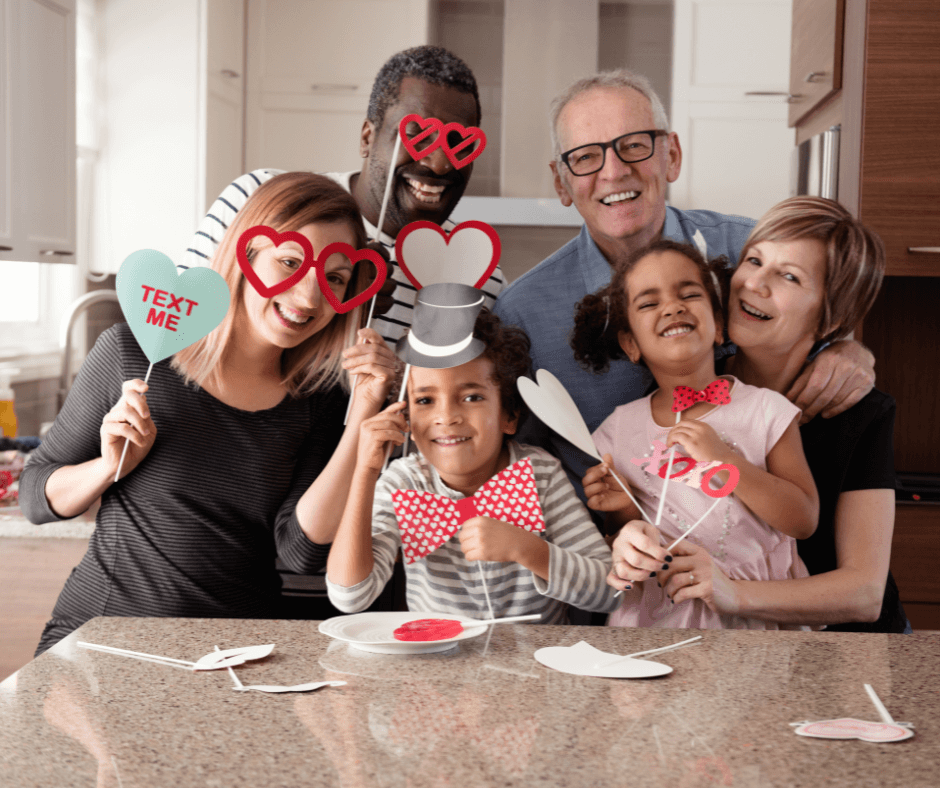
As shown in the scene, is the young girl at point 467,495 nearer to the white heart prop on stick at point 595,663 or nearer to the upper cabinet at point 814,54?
the white heart prop on stick at point 595,663

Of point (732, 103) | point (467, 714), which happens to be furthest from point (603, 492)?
point (732, 103)

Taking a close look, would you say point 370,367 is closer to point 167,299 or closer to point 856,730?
point 167,299

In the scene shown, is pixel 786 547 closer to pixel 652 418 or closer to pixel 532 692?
pixel 652 418

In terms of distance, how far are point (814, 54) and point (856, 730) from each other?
1.90 metres

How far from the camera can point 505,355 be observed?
1.32 metres

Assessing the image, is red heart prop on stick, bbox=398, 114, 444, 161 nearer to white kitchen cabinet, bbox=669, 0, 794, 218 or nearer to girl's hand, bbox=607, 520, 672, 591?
girl's hand, bbox=607, 520, 672, 591

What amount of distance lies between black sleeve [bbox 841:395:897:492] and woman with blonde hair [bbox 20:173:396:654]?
0.68 m

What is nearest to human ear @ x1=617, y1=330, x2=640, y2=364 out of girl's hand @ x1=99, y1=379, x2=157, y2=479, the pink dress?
the pink dress

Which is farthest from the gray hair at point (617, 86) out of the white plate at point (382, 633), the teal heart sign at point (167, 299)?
the white plate at point (382, 633)

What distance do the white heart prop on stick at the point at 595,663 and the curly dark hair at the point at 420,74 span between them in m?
1.02

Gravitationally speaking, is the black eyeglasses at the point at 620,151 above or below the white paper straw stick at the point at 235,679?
above

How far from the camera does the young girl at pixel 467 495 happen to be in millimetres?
1143

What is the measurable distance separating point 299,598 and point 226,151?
2098 millimetres

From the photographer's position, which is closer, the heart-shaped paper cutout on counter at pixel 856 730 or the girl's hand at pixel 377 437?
the heart-shaped paper cutout on counter at pixel 856 730
